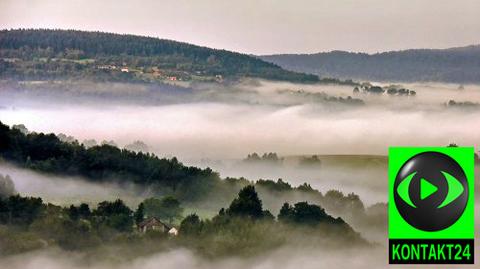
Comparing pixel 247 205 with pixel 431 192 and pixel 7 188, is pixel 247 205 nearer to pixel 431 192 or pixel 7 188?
pixel 431 192

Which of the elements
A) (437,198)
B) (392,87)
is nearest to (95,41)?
(392,87)

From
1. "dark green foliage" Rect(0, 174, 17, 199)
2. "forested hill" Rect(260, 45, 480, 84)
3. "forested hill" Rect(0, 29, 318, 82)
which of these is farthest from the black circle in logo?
"dark green foliage" Rect(0, 174, 17, 199)

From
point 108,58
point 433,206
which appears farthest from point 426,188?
point 108,58

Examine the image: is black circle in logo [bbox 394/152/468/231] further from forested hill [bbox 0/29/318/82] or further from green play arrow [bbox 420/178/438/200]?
forested hill [bbox 0/29/318/82]

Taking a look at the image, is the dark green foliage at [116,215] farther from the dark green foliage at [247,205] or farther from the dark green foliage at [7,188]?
the dark green foliage at [247,205]

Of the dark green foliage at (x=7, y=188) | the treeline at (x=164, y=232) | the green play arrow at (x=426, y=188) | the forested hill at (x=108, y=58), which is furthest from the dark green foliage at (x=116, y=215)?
the green play arrow at (x=426, y=188)

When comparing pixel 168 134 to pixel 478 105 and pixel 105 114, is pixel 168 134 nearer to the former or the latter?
pixel 105 114
